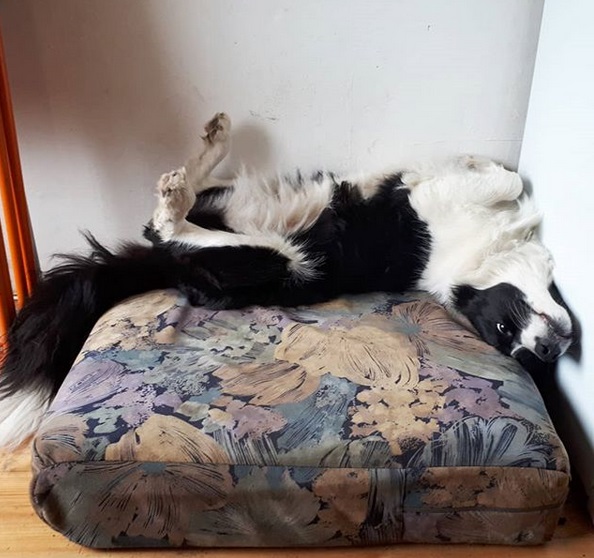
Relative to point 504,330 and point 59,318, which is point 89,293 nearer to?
point 59,318

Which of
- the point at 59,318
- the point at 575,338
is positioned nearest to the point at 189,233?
the point at 59,318

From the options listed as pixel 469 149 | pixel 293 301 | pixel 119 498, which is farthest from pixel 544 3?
pixel 119 498

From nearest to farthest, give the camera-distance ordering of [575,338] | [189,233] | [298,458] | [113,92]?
[298,458] → [575,338] → [189,233] → [113,92]

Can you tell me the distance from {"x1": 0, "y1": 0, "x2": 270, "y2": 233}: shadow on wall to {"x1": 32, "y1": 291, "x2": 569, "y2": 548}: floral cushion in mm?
703

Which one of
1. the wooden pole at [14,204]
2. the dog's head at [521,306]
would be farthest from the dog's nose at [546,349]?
the wooden pole at [14,204]

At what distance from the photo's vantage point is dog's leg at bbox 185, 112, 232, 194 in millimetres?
1701

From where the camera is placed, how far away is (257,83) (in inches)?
67.2

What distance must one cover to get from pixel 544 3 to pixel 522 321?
780mm

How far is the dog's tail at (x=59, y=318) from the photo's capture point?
58.2 inches

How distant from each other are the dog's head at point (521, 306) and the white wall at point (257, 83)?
1.21 ft

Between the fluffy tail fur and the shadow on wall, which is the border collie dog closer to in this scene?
the fluffy tail fur

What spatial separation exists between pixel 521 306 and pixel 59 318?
1.08m

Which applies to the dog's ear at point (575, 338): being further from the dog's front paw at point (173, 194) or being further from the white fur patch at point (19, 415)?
the white fur patch at point (19, 415)

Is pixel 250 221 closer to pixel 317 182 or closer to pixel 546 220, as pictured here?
pixel 317 182
